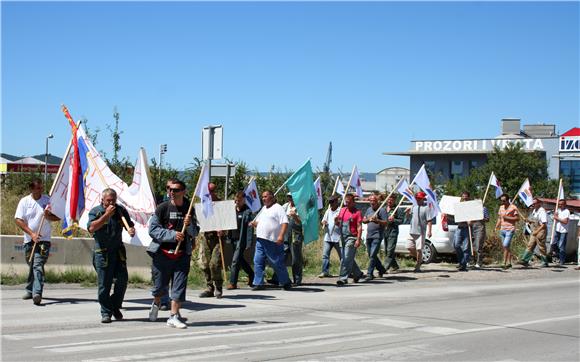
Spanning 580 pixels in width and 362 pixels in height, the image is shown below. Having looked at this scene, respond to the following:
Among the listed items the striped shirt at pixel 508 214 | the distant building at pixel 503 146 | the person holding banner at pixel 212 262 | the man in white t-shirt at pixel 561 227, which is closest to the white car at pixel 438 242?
the striped shirt at pixel 508 214

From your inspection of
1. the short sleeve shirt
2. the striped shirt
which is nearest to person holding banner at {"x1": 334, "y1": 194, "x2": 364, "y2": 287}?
the short sleeve shirt

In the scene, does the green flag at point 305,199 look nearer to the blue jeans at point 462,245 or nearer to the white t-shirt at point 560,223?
the blue jeans at point 462,245

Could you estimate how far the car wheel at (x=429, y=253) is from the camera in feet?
70.3

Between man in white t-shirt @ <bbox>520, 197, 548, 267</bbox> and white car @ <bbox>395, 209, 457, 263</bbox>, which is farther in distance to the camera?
man in white t-shirt @ <bbox>520, 197, 548, 267</bbox>

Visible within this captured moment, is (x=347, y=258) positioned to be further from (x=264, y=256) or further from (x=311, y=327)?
(x=311, y=327)

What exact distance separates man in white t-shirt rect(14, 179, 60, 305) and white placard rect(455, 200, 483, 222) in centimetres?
1093

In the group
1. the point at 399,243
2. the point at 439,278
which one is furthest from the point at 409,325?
the point at 399,243

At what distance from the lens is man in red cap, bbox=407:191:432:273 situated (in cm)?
1894

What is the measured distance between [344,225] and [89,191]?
18.2ft

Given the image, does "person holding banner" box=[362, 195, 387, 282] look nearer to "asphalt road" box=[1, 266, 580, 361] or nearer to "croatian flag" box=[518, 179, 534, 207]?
"asphalt road" box=[1, 266, 580, 361]

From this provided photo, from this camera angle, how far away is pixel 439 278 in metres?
18.4

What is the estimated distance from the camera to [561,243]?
23.2 m

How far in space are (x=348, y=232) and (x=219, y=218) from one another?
3.50m

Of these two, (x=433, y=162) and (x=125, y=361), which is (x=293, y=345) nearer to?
(x=125, y=361)
